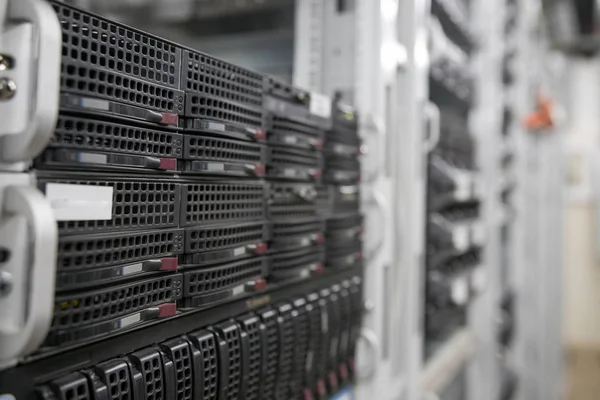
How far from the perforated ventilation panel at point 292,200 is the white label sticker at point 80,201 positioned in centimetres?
37

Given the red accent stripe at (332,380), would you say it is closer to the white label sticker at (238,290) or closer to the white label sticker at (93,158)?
the white label sticker at (238,290)

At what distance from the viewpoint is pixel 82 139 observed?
1.90 feet

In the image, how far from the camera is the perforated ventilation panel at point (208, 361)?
74 centimetres

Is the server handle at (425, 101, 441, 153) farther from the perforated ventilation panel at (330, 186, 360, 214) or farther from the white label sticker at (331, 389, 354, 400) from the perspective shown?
the white label sticker at (331, 389, 354, 400)

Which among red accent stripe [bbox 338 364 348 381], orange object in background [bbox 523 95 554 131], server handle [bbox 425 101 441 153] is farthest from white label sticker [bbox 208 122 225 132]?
orange object in background [bbox 523 95 554 131]

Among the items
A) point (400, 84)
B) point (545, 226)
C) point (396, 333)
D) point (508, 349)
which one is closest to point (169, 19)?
point (400, 84)

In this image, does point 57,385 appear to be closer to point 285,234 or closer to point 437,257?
point 285,234

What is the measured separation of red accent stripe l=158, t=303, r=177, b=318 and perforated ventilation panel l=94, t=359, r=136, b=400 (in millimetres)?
80

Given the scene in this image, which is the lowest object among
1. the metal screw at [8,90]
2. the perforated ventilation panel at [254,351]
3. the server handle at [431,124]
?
the perforated ventilation panel at [254,351]

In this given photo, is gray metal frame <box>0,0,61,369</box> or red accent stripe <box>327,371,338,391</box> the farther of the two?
red accent stripe <box>327,371,338,391</box>

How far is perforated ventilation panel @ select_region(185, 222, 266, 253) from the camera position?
75cm

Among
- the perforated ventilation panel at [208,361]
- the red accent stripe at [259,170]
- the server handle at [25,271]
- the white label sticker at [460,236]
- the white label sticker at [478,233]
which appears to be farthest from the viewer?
the white label sticker at [478,233]

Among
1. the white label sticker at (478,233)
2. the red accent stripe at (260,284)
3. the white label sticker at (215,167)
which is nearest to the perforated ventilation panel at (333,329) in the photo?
the red accent stripe at (260,284)

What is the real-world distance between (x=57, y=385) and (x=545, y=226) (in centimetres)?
365
